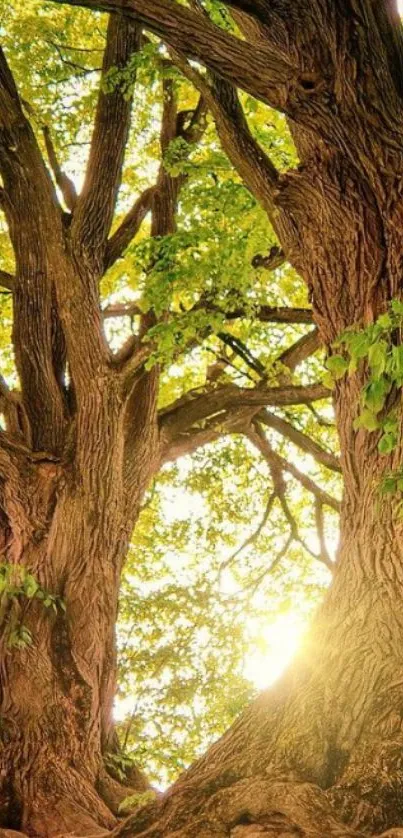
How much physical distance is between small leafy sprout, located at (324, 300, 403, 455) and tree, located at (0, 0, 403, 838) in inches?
2.3

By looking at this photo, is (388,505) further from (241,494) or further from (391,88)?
(241,494)

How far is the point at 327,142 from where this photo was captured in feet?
14.6

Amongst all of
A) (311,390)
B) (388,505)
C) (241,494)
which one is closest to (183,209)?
(311,390)

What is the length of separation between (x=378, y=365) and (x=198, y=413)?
5.07 metres

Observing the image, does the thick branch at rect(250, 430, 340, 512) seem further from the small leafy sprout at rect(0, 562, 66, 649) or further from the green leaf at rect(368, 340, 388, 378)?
the green leaf at rect(368, 340, 388, 378)

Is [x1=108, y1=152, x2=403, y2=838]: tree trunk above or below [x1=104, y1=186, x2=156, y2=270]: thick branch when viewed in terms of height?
below

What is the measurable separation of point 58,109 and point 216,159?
245 cm

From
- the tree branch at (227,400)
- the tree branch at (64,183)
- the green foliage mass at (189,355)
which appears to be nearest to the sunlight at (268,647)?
the green foliage mass at (189,355)

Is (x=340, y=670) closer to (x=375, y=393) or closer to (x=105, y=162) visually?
(x=375, y=393)

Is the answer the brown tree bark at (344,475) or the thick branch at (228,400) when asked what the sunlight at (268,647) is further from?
the brown tree bark at (344,475)

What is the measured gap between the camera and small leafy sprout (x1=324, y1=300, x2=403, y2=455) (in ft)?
11.0

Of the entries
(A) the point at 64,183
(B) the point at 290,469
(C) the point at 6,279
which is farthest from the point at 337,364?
(B) the point at 290,469

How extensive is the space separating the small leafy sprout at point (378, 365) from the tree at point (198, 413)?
6 centimetres

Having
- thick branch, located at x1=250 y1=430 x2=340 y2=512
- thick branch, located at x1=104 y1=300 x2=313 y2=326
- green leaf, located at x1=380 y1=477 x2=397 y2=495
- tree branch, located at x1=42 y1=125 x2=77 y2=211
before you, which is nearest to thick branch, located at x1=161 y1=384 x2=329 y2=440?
thick branch, located at x1=104 y1=300 x2=313 y2=326
